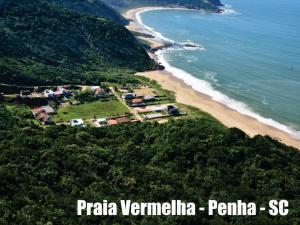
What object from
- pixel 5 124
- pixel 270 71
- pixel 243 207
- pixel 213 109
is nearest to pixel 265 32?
pixel 270 71

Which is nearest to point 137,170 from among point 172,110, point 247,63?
point 172,110

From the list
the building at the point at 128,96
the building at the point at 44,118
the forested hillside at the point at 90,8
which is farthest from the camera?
the forested hillside at the point at 90,8

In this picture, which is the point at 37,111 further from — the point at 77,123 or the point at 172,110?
the point at 172,110

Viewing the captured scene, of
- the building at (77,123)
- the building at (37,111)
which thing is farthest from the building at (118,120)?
the building at (37,111)

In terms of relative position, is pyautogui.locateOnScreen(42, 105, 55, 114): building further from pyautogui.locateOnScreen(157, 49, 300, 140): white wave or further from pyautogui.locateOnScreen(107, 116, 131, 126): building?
pyautogui.locateOnScreen(157, 49, 300, 140): white wave

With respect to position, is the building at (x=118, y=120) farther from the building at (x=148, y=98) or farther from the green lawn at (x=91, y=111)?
the building at (x=148, y=98)

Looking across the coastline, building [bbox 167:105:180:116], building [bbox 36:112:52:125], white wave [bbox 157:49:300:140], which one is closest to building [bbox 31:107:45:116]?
building [bbox 36:112:52:125]
